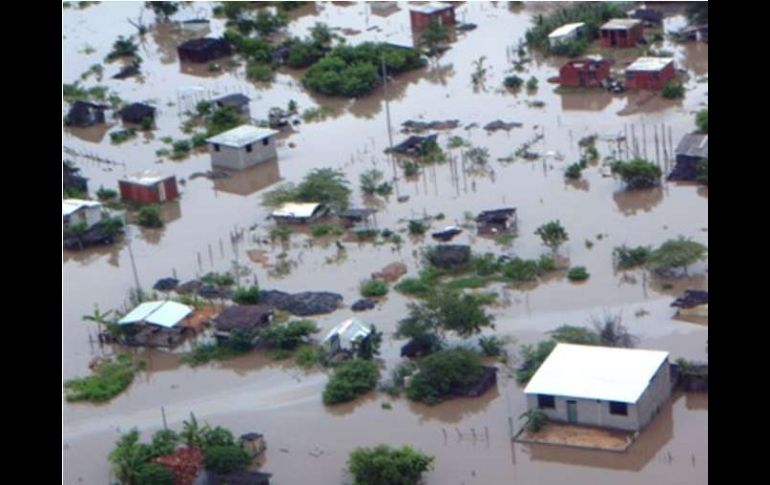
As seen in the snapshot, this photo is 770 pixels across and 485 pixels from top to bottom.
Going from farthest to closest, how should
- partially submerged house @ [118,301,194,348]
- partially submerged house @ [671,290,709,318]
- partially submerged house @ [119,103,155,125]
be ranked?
1. partially submerged house @ [119,103,155,125]
2. partially submerged house @ [118,301,194,348]
3. partially submerged house @ [671,290,709,318]

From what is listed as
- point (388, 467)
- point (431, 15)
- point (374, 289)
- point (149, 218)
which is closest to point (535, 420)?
point (388, 467)

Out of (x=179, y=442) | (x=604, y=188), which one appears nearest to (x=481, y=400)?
(x=179, y=442)

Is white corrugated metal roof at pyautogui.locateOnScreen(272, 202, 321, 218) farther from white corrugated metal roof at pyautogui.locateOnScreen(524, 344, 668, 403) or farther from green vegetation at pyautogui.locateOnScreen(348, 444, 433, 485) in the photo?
green vegetation at pyautogui.locateOnScreen(348, 444, 433, 485)

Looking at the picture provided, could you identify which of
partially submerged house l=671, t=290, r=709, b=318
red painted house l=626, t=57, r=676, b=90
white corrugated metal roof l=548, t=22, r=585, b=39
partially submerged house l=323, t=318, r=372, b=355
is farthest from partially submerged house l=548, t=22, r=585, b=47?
partially submerged house l=323, t=318, r=372, b=355
